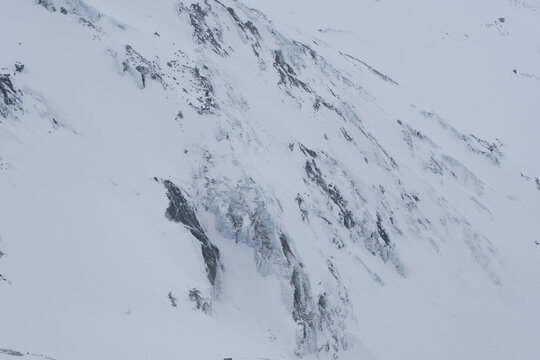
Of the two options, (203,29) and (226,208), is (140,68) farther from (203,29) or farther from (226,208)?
(203,29)

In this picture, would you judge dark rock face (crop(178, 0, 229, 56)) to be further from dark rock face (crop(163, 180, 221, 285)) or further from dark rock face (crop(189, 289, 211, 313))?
dark rock face (crop(189, 289, 211, 313))

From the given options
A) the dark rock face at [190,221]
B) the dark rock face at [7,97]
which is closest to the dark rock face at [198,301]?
the dark rock face at [190,221]

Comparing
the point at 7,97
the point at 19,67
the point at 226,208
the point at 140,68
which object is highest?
the point at 140,68

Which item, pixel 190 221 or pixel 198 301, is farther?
pixel 190 221

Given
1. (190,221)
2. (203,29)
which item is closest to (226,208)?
(190,221)

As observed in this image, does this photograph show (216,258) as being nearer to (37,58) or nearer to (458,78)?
(37,58)

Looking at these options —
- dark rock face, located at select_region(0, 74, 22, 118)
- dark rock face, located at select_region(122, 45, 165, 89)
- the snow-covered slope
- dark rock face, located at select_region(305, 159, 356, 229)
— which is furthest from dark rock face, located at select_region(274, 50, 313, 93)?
dark rock face, located at select_region(0, 74, 22, 118)
